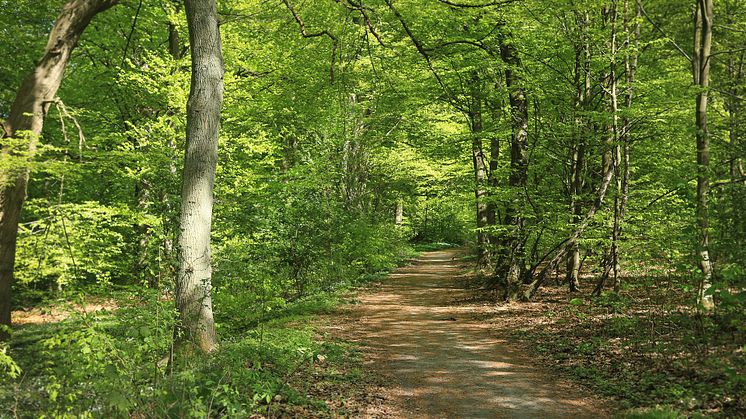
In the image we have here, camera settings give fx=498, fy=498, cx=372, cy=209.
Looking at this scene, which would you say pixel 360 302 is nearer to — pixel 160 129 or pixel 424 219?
pixel 160 129

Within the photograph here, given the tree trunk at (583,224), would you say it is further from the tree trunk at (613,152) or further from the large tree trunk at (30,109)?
the large tree trunk at (30,109)

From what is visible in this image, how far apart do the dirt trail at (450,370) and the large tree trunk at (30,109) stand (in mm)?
6062

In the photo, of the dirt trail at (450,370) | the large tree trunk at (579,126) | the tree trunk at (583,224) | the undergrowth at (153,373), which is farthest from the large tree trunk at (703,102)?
the undergrowth at (153,373)

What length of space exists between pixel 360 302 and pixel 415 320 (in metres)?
2.70

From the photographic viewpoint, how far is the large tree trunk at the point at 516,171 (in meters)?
12.2

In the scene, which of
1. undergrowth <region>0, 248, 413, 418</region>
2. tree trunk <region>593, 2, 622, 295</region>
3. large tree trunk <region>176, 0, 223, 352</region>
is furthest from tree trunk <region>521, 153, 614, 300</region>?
large tree trunk <region>176, 0, 223, 352</region>

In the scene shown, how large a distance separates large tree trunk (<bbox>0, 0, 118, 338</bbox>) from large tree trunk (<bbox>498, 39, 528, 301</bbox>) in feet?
29.2

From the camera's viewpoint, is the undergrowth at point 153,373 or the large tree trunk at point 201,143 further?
the large tree trunk at point 201,143

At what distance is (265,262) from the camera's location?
33.7 ft

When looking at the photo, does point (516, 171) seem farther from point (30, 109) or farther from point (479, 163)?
point (30, 109)

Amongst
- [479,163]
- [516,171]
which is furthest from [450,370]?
[479,163]

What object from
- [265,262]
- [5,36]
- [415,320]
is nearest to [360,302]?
[415,320]

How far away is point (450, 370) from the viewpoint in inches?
279

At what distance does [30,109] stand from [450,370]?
7.55 m
